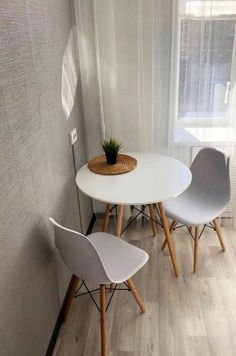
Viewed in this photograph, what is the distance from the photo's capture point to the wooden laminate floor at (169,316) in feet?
5.08

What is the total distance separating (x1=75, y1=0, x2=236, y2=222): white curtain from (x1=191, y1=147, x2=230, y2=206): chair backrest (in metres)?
0.22

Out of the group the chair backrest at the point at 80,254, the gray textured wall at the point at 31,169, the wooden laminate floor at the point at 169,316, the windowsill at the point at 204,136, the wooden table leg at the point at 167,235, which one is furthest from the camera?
the windowsill at the point at 204,136

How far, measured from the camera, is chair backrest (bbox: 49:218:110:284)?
124cm

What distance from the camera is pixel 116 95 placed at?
217 centimetres

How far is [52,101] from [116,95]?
720 millimetres

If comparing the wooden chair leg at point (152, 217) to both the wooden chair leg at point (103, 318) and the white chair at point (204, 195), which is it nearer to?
the white chair at point (204, 195)

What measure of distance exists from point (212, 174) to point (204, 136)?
0.33 m

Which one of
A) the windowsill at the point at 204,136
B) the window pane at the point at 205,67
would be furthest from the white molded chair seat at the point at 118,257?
the window pane at the point at 205,67

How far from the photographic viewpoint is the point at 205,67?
1998 millimetres

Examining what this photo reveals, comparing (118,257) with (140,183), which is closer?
(118,257)

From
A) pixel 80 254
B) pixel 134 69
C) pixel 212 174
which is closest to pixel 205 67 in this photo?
pixel 134 69

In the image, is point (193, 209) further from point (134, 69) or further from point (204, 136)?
point (134, 69)

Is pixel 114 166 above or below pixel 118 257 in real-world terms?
above

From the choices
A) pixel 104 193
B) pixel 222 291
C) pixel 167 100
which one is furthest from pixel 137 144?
pixel 222 291
